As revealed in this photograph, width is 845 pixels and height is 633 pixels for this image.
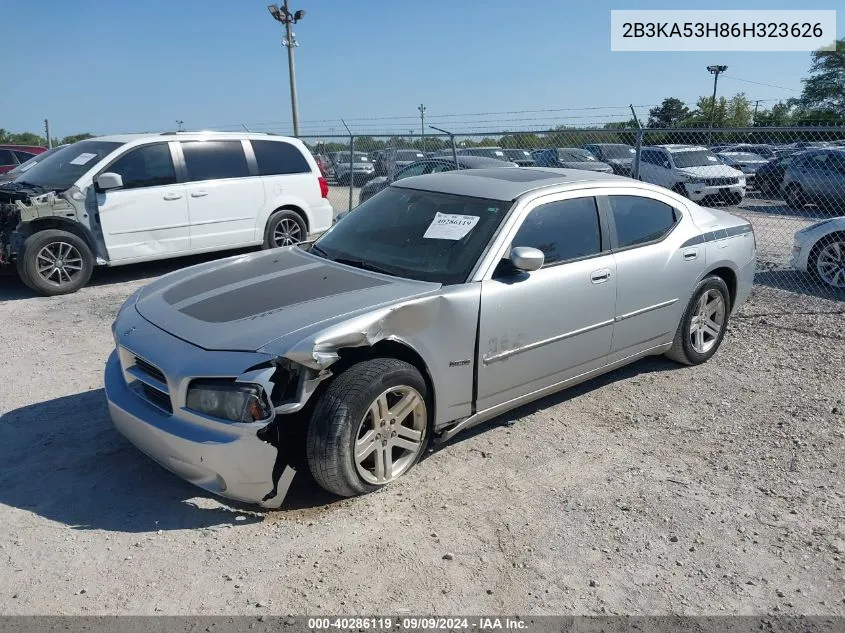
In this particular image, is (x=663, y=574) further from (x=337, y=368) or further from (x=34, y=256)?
(x=34, y=256)

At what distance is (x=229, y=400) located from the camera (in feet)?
10.7

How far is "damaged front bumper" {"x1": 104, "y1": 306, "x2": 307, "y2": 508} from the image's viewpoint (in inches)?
127

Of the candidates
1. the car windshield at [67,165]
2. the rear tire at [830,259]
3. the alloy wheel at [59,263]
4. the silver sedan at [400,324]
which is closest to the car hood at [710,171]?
the rear tire at [830,259]

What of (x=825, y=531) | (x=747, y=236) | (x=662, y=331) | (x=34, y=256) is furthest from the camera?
(x=34, y=256)

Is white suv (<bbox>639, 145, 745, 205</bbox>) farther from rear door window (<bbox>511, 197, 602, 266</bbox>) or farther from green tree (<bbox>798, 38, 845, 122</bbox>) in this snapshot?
green tree (<bbox>798, 38, 845, 122</bbox>)

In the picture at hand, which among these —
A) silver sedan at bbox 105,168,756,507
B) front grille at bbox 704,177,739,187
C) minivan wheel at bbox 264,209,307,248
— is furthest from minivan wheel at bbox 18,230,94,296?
front grille at bbox 704,177,739,187

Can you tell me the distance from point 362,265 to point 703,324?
295 centimetres

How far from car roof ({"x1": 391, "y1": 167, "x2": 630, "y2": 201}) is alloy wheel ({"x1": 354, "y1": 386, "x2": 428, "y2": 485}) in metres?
1.50

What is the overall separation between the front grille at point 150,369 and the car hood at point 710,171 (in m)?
14.6

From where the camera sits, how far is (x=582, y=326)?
446cm

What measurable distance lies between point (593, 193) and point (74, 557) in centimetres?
371

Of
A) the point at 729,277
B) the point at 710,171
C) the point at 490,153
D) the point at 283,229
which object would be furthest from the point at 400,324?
the point at 710,171

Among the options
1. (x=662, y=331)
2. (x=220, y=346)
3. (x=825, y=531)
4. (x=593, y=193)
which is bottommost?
(x=825, y=531)

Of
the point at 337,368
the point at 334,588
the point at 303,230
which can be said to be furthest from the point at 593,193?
the point at 303,230
